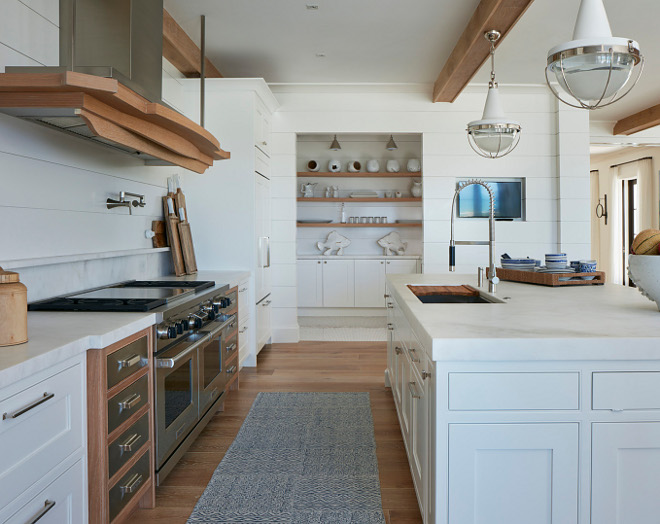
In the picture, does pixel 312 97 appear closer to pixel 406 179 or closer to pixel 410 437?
pixel 406 179

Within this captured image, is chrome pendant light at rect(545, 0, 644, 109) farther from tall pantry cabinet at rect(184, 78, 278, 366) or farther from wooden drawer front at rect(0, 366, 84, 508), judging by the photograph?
tall pantry cabinet at rect(184, 78, 278, 366)

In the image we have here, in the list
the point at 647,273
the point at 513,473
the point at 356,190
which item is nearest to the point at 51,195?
the point at 513,473

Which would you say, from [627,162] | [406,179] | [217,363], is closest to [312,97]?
[406,179]

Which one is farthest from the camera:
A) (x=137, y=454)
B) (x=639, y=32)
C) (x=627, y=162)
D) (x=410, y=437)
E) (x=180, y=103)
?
(x=627, y=162)

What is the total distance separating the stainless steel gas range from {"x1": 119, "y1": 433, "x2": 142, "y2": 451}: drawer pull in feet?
0.63

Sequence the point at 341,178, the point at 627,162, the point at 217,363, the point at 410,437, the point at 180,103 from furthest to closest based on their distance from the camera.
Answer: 1. the point at 627,162
2. the point at 341,178
3. the point at 180,103
4. the point at 217,363
5. the point at 410,437

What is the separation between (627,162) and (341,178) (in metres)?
5.25

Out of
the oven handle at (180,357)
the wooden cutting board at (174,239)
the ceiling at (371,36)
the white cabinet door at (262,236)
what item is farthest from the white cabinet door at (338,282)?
the oven handle at (180,357)

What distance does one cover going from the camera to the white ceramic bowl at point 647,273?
6.22 ft

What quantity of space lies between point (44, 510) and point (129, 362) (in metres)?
0.60

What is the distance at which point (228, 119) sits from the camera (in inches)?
187

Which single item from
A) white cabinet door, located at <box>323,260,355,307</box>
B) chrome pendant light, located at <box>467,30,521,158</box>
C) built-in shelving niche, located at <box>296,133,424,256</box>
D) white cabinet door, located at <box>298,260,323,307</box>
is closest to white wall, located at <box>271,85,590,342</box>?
white cabinet door, located at <box>298,260,323,307</box>

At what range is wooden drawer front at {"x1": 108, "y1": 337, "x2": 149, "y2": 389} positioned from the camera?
72.0 inches

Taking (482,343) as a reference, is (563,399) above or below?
below
